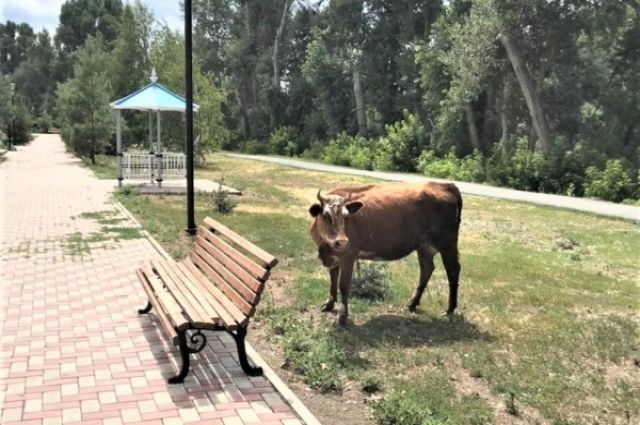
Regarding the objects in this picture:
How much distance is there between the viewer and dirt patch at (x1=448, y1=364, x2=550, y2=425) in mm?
4270

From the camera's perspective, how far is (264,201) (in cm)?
1708

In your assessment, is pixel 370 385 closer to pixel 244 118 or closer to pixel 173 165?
pixel 173 165

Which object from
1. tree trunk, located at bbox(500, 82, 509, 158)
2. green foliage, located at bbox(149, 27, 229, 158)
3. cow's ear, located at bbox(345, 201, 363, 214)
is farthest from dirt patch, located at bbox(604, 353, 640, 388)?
green foliage, located at bbox(149, 27, 229, 158)

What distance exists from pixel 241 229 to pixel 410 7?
99.3 ft

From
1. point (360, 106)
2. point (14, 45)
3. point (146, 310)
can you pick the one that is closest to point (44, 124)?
point (14, 45)

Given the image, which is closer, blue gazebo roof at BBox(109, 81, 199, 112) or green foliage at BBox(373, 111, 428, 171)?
blue gazebo roof at BBox(109, 81, 199, 112)

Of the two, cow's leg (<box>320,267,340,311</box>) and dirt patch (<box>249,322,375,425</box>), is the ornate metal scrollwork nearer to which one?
dirt patch (<box>249,322,375,425</box>)

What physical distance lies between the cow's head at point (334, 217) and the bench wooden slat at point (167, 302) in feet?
5.06

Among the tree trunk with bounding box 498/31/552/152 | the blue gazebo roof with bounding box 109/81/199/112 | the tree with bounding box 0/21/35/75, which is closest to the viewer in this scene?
the blue gazebo roof with bounding box 109/81/199/112

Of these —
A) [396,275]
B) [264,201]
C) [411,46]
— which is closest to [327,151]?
[411,46]

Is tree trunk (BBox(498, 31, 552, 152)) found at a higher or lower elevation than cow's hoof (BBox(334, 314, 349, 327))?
higher

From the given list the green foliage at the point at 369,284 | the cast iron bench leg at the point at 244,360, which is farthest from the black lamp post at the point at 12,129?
the cast iron bench leg at the point at 244,360

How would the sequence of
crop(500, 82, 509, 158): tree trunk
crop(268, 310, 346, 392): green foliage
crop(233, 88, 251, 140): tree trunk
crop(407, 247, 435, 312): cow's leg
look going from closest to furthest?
crop(268, 310, 346, 392): green foliage
crop(407, 247, 435, 312): cow's leg
crop(500, 82, 509, 158): tree trunk
crop(233, 88, 251, 140): tree trunk

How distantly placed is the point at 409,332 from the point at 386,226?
110cm
